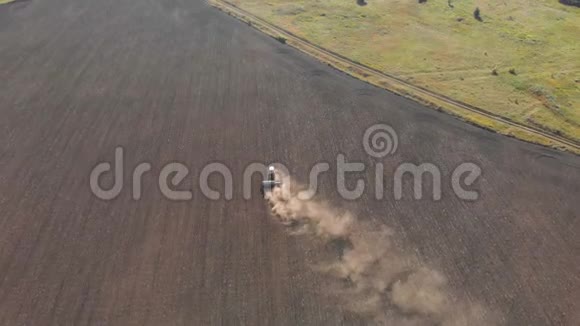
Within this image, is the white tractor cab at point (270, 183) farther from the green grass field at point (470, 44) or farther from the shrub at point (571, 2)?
the shrub at point (571, 2)

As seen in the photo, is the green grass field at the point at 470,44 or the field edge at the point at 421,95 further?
the green grass field at the point at 470,44

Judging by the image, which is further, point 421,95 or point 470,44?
point 470,44

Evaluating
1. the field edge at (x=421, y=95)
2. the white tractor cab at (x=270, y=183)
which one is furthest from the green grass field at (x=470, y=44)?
the white tractor cab at (x=270, y=183)

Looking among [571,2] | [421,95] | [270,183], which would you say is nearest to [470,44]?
[421,95]

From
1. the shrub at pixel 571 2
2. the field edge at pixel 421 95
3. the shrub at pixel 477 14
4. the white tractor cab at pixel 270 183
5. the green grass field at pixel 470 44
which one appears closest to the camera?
the white tractor cab at pixel 270 183

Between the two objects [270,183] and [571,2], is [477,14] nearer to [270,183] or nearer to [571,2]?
[571,2]

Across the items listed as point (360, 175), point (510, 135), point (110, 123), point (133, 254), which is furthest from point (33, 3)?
point (510, 135)

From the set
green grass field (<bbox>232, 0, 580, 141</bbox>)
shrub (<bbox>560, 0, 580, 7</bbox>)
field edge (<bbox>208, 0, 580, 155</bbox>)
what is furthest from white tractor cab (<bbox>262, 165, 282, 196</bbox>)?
shrub (<bbox>560, 0, 580, 7</bbox>)

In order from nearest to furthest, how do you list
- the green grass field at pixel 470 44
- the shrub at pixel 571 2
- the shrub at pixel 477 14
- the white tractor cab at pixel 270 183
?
the white tractor cab at pixel 270 183, the green grass field at pixel 470 44, the shrub at pixel 477 14, the shrub at pixel 571 2
